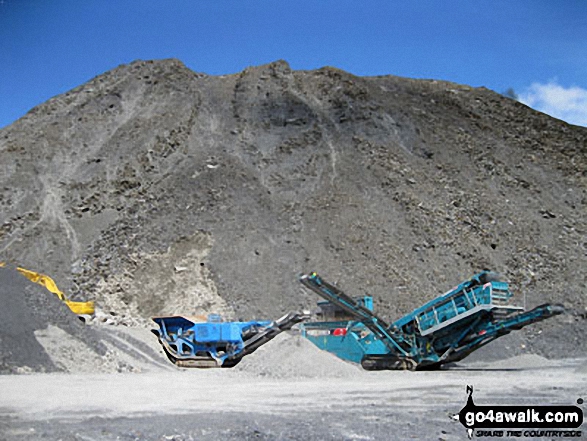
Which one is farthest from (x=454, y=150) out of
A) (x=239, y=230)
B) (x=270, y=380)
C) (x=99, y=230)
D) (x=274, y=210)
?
(x=270, y=380)

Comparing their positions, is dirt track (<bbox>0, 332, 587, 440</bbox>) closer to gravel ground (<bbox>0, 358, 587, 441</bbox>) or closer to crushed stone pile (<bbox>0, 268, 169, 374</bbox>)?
gravel ground (<bbox>0, 358, 587, 441</bbox>)

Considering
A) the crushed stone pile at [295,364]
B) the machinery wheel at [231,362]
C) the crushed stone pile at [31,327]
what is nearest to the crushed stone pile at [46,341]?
the crushed stone pile at [31,327]

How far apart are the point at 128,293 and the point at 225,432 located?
887 inches

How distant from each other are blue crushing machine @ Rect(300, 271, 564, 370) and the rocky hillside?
666 centimetres

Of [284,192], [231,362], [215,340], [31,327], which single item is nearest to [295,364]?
[231,362]

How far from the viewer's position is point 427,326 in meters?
20.4

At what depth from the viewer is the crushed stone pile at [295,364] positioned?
1792cm

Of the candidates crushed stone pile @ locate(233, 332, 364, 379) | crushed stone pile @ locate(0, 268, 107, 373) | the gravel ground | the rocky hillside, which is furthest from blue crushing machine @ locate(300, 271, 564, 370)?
the rocky hillside

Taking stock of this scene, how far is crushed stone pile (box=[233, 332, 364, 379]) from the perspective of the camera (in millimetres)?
17922

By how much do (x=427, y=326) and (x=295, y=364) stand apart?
4.51 metres

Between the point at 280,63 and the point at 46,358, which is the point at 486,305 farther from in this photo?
the point at 280,63

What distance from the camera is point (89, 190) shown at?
38.0 m

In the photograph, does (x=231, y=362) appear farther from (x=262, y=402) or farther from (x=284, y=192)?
(x=284, y=192)

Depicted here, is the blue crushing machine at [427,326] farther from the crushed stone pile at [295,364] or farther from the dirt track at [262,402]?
the dirt track at [262,402]
